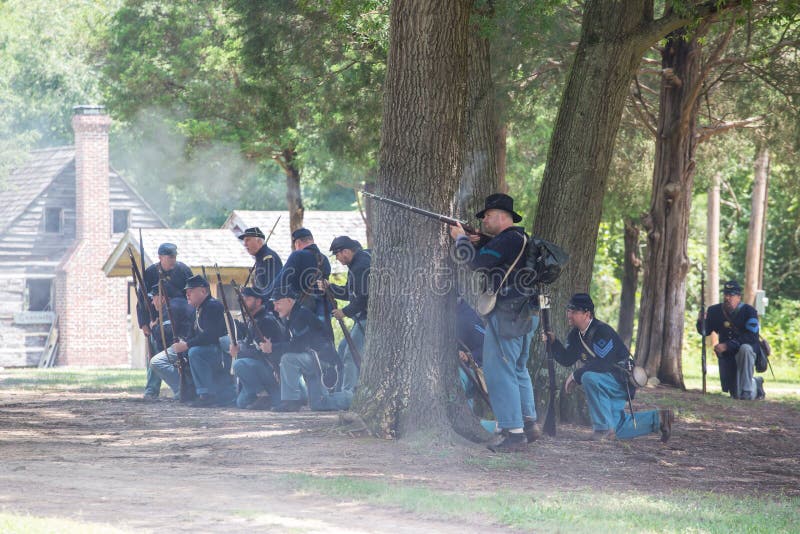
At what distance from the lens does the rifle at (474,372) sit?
36.8 ft

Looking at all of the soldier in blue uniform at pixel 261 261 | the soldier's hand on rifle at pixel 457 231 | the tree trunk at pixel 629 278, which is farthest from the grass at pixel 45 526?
the tree trunk at pixel 629 278

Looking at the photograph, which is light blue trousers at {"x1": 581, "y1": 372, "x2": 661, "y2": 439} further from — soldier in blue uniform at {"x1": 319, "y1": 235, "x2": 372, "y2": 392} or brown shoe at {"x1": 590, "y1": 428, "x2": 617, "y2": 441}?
soldier in blue uniform at {"x1": 319, "y1": 235, "x2": 372, "y2": 392}

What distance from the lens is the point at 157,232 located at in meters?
29.9

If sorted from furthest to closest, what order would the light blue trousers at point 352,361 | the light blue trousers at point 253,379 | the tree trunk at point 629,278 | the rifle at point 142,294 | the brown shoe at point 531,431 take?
the tree trunk at point 629,278
the rifle at point 142,294
the light blue trousers at point 352,361
the light blue trousers at point 253,379
the brown shoe at point 531,431

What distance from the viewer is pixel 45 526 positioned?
6.07 metres

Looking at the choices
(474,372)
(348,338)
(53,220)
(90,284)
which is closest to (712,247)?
(90,284)

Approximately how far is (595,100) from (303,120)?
1103 centimetres

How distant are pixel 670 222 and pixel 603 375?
30.2 feet

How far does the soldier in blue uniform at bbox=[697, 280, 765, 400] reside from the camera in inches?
698

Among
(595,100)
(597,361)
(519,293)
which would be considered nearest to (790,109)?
(595,100)

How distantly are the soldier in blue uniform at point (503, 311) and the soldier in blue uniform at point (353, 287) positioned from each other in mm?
3249

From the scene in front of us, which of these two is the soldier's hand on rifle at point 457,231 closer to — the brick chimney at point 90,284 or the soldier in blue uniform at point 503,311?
the soldier in blue uniform at point 503,311

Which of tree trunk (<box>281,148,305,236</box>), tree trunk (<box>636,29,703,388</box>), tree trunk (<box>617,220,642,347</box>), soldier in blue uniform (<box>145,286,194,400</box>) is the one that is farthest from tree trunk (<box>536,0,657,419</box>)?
tree trunk (<box>617,220,642,347</box>)

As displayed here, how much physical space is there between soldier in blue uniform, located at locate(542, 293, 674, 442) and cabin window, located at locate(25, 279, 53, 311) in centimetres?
3204
